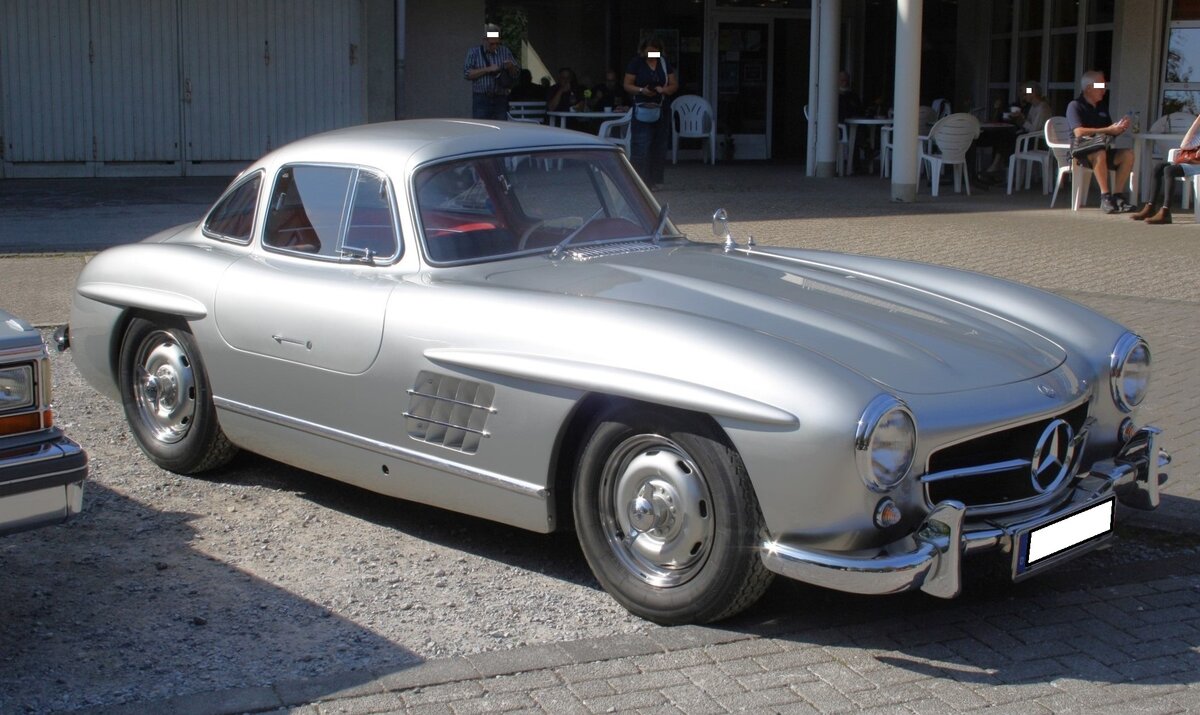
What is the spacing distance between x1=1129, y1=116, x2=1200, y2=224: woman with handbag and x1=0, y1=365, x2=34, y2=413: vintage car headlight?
475 inches

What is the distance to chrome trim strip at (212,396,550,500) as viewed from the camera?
4301mm

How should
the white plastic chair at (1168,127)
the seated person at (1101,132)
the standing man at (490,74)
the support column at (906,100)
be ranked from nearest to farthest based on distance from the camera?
the standing man at (490,74)
the seated person at (1101,132)
the support column at (906,100)
the white plastic chair at (1168,127)

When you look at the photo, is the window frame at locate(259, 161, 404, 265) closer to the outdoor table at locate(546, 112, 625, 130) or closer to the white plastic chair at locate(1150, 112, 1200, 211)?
the white plastic chair at locate(1150, 112, 1200, 211)

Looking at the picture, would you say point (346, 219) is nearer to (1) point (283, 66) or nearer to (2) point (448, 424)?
(2) point (448, 424)

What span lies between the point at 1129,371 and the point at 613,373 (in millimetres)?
1826

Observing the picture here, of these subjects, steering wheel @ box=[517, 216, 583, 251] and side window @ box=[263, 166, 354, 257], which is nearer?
steering wheel @ box=[517, 216, 583, 251]

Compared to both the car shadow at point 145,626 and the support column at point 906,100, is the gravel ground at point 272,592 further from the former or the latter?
the support column at point 906,100

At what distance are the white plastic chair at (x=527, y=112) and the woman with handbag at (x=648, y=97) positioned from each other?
4427 millimetres

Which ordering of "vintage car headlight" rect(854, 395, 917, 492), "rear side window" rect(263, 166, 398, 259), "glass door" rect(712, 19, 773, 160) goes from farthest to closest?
1. "glass door" rect(712, 19, 773, 160)
2. "rear side window" rect(263, 166, 398, 259)
3. "vintage car headlight" rect(854, 395, 917, 492)

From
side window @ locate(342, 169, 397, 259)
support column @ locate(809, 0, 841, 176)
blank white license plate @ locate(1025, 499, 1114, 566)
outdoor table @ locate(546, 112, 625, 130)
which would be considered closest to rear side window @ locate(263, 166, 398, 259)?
side window @ locate(342, 169, 397, 259)

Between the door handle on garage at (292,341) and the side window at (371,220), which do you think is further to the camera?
the side window at (371,220)

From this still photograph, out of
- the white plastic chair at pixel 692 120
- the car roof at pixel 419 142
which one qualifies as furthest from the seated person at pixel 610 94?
the car roof at pixel 419 142

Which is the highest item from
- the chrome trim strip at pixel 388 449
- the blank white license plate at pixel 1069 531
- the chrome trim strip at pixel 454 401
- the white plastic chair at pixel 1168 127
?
the white plastic chair at pixel 1168 127

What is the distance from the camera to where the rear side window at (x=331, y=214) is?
5035 millimetres
